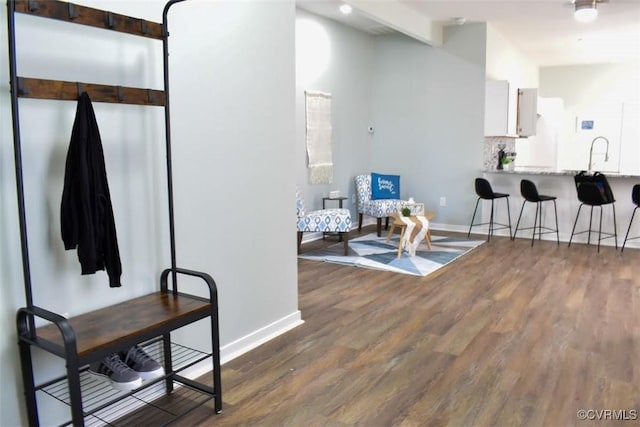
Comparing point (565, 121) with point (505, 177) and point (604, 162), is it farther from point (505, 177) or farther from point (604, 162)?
point (505, 177)

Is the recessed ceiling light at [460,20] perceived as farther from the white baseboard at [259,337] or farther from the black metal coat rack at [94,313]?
the black metal coat rack at [94,313]

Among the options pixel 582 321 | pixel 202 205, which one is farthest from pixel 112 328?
pixel 582 321

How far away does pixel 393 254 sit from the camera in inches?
226

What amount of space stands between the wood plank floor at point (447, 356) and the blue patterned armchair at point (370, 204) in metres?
1.93

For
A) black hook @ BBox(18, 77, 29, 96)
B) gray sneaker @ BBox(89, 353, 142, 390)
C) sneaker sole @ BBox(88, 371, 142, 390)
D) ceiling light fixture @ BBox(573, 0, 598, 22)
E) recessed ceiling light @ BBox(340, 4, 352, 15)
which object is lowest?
sneaker sole @ BBox(88, 371, 142, 390)

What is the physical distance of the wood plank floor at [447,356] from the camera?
95.6 inches

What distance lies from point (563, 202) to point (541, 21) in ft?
7.72

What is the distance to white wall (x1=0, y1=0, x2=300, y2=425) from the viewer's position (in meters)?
2.00

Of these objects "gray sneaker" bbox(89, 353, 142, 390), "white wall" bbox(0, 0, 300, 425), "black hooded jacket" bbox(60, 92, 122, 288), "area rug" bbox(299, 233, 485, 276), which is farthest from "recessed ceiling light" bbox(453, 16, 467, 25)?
"gray sneaker" bbox(89, 353, 142, 390)

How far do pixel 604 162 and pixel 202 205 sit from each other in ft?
28.5

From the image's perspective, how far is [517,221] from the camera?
6.81m

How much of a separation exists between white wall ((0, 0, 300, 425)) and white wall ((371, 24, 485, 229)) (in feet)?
14.2

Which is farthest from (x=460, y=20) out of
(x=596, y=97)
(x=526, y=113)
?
(x=596, y=97)

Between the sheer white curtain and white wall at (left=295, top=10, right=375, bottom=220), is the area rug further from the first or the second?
the sheer white curtain
